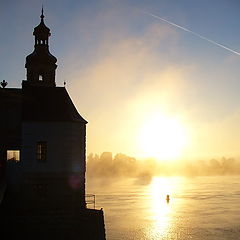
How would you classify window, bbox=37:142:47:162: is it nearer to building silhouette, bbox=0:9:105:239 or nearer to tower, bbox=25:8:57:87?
building silhouette, bbox=0:9:105:239

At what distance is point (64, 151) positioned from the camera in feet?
108

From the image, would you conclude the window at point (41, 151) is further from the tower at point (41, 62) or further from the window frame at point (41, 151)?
the tower at point (41, 62)

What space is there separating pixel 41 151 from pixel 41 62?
438 inches

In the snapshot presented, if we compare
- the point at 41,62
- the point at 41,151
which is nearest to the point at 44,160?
the point at 41,151

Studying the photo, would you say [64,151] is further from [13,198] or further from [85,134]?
[13,198]

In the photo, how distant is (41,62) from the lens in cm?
3884

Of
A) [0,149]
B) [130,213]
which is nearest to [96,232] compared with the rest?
[0,149]

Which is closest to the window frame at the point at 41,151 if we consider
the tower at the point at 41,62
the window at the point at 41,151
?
the window at the point at 41,151

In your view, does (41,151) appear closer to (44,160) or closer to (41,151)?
(41,151)


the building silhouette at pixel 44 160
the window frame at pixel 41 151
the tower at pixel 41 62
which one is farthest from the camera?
the tower at pixel 41 62

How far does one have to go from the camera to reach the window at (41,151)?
107 feet

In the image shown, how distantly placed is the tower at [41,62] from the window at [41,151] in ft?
A: 27.7

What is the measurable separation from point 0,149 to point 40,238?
30.0 ft

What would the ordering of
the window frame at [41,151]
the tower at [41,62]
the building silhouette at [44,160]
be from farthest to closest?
the tower at [41,62], the window frame at [41,151], the building silhouette at [44,160]
